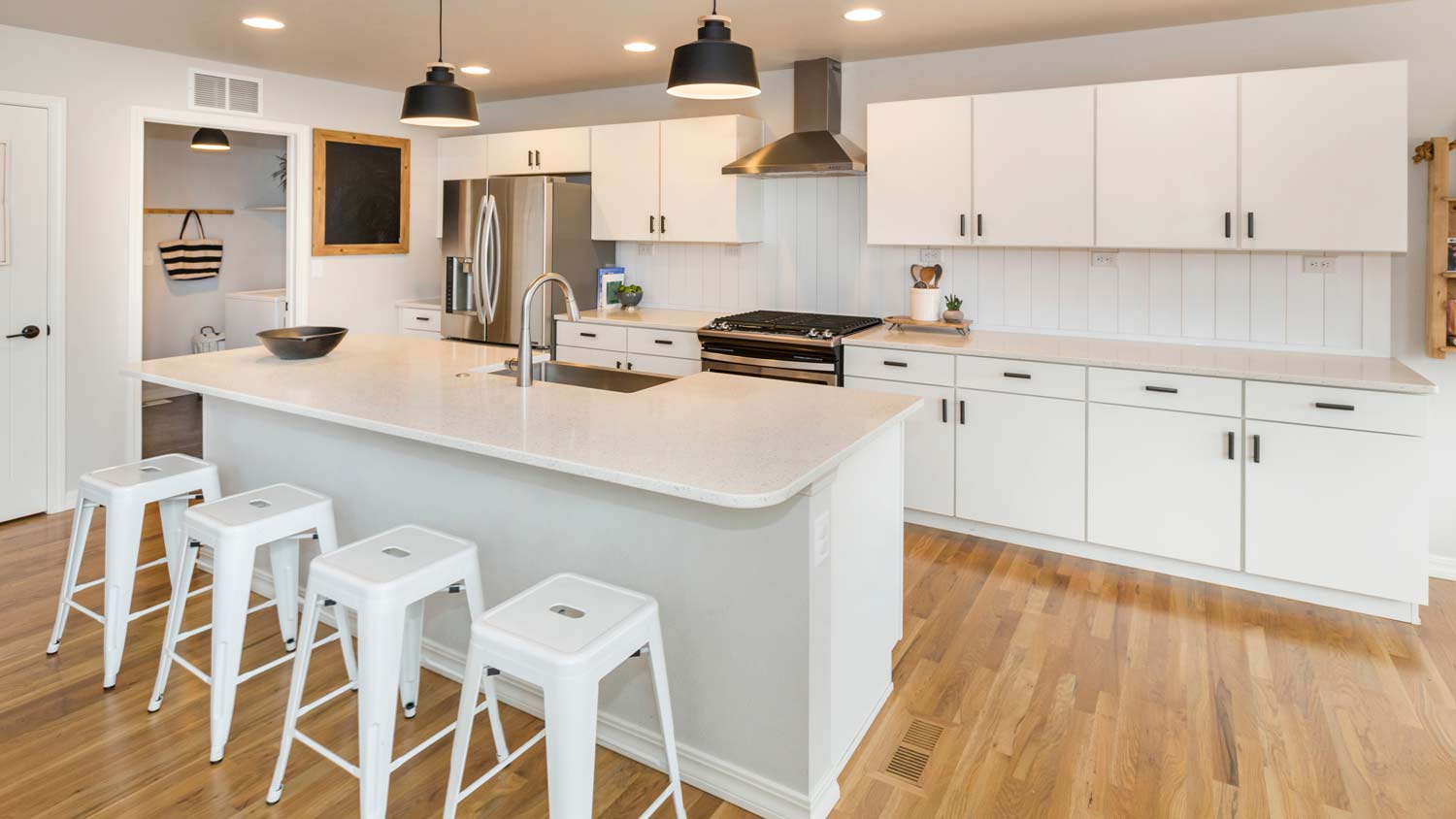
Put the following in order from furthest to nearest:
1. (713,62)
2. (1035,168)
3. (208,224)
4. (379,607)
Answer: (208,224) < (1035,168) < (713,62) < (379,607)

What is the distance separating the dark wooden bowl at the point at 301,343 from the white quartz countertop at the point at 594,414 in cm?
5

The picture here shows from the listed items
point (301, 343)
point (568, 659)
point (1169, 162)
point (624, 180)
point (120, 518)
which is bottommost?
point (568, 659)

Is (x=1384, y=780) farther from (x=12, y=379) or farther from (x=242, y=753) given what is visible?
(x=12, y=379)

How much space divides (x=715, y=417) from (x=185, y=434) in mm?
5231

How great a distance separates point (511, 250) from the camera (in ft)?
17.0

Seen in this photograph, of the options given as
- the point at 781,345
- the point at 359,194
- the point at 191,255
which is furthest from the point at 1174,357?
the point at 191,255

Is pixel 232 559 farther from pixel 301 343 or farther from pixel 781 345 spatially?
pixel 781 345

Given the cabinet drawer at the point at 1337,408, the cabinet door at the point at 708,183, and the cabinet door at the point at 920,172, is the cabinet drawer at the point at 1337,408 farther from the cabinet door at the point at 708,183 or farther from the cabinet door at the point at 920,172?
the cabinet door at the point at 708,183

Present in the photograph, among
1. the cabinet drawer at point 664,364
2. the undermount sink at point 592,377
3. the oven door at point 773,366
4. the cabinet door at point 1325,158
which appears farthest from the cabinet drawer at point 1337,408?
the cabinet drawer at point 664,364

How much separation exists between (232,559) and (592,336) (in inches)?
116

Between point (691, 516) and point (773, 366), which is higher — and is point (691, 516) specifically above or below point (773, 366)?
below

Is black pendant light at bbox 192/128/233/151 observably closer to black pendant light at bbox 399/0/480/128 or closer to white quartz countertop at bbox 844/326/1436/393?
black pendant light at bbox 399/0/480/128

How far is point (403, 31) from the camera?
13.1 feet

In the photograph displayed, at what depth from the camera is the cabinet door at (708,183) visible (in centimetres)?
464
